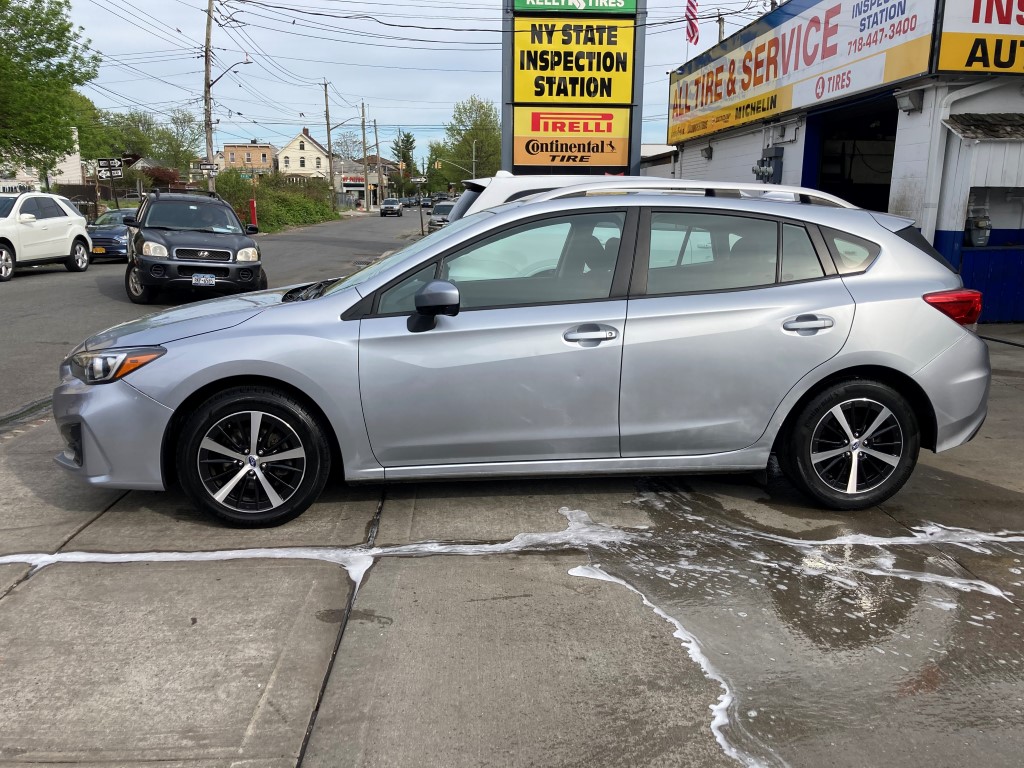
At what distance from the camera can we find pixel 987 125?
10.5 meters

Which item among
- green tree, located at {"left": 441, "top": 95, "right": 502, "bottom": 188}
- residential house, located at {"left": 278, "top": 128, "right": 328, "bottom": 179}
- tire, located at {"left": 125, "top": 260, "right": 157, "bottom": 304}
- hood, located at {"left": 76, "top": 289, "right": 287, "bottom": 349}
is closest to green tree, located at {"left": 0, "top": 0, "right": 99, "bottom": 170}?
tire, located at {"left": 125, "top": 260, "right": 157, "bottom": 304}

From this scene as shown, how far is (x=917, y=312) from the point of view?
4477 millimetres

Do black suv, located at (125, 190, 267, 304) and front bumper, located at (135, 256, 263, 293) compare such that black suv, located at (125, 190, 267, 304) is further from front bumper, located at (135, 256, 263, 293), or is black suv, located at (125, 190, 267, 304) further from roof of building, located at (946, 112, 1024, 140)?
roof of building, located at (946, 112, 1024, 140)

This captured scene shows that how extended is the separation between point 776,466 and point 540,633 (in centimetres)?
282

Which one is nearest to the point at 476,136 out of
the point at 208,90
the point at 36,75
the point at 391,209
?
A: the point at 391,209

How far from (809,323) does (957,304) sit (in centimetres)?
86

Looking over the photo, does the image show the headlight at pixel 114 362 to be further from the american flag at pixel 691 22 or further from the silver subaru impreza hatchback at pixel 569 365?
the american flag at pixel 691 22

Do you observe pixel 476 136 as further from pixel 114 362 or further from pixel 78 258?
pixel 114 362

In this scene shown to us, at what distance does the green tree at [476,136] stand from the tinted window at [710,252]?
82459 millimetres

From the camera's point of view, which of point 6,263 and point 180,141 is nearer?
point 6,263

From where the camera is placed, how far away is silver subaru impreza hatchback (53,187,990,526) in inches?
165

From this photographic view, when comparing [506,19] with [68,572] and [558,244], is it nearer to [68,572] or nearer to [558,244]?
[558,244]

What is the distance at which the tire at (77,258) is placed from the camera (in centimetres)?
1864

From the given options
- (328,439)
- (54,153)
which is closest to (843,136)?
(328,439)
